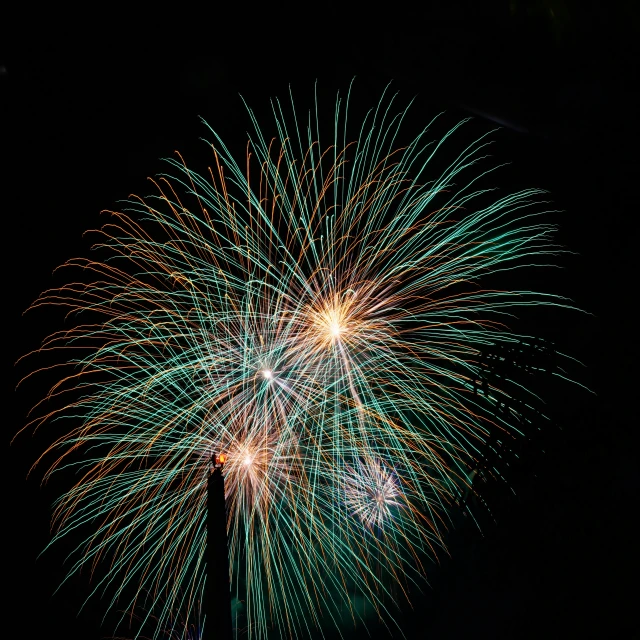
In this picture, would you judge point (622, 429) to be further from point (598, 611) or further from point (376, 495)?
point (376, 495)

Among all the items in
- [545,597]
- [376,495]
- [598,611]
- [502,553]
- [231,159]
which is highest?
[231,159]

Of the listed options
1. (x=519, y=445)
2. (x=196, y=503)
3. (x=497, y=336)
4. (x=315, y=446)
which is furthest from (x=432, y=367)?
(x=196, y=503)

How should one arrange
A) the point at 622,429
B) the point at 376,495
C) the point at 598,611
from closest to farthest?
the point at 622,429, the point at 598,611, the point at 376,495

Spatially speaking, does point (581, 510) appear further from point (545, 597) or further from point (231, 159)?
point (231, 159)

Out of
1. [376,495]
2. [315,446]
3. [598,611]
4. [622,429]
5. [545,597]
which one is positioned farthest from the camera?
[376,495]

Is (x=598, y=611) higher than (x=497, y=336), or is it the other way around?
(x=497, y=336)

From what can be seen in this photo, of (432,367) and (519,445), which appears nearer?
(519,445)

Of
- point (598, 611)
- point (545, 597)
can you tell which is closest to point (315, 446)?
point (545, 597)
